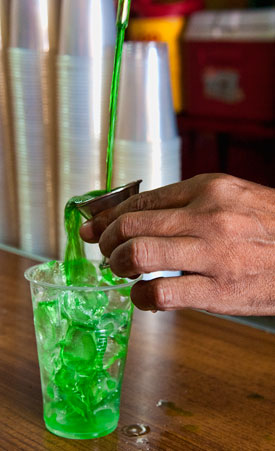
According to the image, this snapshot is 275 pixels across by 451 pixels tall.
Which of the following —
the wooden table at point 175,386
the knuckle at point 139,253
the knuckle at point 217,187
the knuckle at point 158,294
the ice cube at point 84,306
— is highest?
the knuckle at point 217,187

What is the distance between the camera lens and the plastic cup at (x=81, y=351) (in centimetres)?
83

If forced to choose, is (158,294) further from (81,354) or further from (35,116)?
(35,116)

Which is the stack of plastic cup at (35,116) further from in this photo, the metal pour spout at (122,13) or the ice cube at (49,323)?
the ice cube at (49,323)

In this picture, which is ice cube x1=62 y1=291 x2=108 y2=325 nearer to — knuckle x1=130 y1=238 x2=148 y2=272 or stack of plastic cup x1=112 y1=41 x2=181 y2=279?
knuckle x1=130 y1=238 x2=148 y2=272

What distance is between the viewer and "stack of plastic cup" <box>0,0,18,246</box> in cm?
180

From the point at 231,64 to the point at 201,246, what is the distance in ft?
9.29

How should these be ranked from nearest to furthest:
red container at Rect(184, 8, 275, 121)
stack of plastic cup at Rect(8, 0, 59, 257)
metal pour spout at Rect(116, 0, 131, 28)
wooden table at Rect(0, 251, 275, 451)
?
wooden table at Rect(0, 251, 275, 451), metal pour spout at Rect(116, 0, 131, 28), stack of plastic cup at Rect(8, 0, 59, 257), red container at Rect(184, 8, 275, 121)

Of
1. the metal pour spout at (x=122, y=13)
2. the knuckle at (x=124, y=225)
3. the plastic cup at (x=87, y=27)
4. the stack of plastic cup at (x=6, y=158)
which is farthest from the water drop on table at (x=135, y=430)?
the stack of plastic cup at (x=6, y=158)

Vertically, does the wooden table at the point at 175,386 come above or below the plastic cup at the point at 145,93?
below

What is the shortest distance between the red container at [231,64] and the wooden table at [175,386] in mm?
2295

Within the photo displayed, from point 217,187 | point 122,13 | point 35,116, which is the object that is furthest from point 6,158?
point 217,187

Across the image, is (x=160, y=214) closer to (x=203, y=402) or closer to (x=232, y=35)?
(x=203, y=402)

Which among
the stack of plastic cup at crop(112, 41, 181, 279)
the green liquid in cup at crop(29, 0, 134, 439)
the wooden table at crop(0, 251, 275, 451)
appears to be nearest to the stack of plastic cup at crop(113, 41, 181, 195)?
the stack of plastic cup at crop(112, 41, 181, 279)

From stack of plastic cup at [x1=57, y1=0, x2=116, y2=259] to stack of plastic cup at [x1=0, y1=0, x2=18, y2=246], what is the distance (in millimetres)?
229
